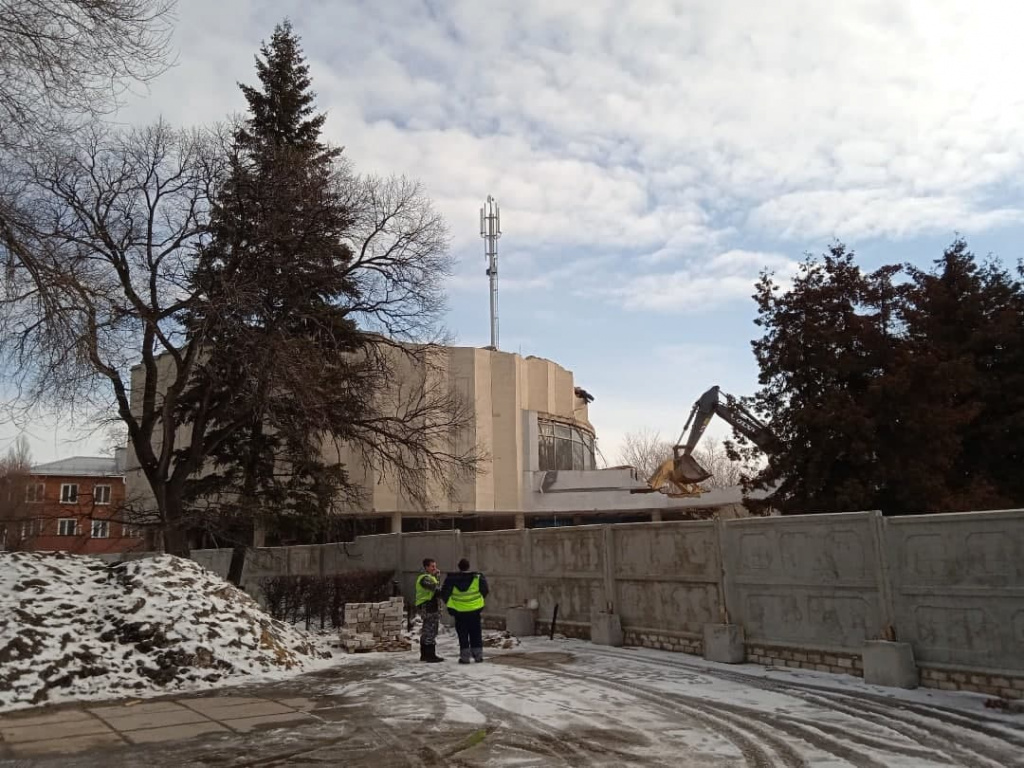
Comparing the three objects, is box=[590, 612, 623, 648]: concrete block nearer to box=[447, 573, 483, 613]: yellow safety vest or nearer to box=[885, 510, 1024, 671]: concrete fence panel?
box=[447, 573, 483, 613]: yellow safety vest

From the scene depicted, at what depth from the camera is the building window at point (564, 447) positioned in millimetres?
51562

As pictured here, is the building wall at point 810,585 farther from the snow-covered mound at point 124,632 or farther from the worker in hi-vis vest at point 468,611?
the snow-covered mound at point 124,632

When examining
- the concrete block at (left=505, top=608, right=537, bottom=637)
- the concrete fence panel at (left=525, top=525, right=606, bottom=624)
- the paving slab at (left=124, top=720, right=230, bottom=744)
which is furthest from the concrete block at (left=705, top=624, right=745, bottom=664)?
the paving slab at (left=124, top=720, right=230, bottom=744)

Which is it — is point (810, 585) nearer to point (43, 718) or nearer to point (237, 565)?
point (43, 718)

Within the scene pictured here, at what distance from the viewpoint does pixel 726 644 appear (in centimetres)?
1258

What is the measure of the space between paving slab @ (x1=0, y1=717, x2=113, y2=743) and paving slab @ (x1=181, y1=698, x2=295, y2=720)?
111cm

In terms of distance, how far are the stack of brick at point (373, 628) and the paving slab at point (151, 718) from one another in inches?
228

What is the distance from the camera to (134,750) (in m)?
7.70

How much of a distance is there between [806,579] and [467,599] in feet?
17.4

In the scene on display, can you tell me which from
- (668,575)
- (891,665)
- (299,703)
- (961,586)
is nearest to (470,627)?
(668,575)

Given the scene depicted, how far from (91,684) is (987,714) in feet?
35.5

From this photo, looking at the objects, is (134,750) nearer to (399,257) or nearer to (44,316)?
(44,316)

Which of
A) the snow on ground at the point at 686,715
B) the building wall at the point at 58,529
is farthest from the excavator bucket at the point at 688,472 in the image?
the building wall at the point at 58,529

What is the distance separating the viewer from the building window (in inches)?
2030
